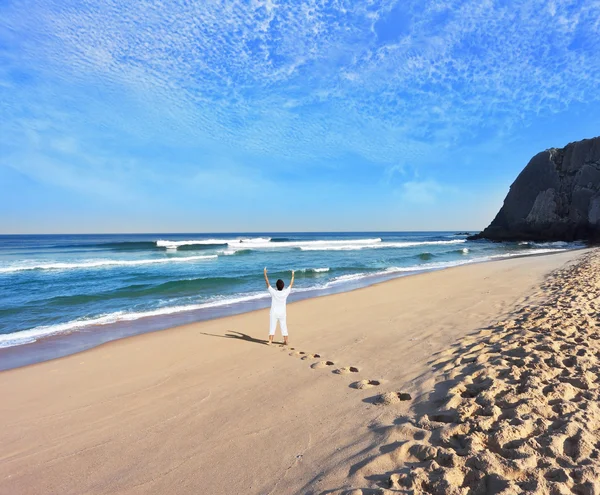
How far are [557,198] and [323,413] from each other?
191 ft

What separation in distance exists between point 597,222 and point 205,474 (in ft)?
173

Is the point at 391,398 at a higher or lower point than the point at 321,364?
higher

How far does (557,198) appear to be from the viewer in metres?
48.7

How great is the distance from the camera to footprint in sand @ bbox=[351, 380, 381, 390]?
466cm

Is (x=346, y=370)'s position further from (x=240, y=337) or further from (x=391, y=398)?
(x=240, y=337)

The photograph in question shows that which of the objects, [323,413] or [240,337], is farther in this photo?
[240,337]

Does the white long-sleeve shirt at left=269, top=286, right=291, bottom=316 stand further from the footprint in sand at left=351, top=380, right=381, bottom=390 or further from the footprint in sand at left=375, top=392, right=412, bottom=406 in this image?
the footprint in sand at left=375, top=392, right=412, bottom=406

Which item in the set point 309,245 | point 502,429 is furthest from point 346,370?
point 309,245

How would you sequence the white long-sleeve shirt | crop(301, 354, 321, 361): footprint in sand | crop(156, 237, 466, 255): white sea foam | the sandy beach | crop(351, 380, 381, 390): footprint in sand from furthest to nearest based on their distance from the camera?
crop(156, 237, 466, 255): white sea foam
the white long-sleeve shirt
crop(301, 354, 321, 361): footprint in sand
crop(351, 380, 381, 390): footprint in sand
the sandy beach

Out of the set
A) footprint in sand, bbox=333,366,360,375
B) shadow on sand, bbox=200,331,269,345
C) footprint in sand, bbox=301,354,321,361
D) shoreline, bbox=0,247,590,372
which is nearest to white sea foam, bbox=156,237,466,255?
shoreline, bbox=0,247,590,372

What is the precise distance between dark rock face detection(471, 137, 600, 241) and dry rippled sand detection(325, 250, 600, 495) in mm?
47750

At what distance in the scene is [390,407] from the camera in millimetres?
3982

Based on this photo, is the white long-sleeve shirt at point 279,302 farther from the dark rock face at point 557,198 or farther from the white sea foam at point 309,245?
the dark rock face at point 557,198

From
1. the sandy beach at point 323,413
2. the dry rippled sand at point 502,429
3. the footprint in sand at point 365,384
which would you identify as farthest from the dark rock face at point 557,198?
the footprint in sand at point 365,384
